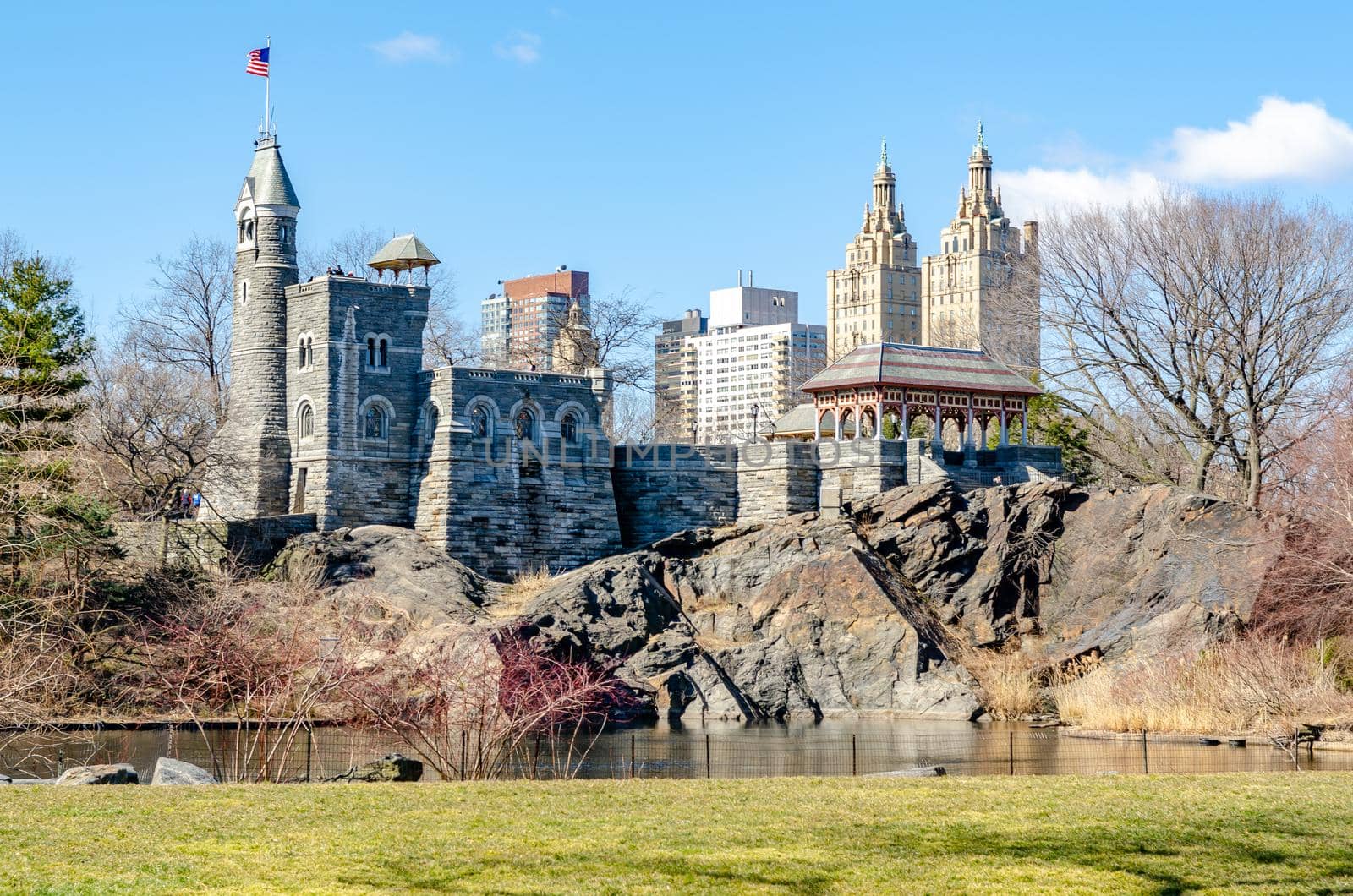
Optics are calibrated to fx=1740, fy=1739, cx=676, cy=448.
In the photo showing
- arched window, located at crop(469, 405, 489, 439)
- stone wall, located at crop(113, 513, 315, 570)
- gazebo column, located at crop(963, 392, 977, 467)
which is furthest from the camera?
gazebo column, located at crop(963, 392, 977, 467)

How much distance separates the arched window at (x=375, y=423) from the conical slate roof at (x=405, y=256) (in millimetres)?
5395

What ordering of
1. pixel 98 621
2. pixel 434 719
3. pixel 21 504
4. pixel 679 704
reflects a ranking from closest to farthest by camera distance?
pixel 434 719 → pixel 21 504 → pixel 98 621 → pixel 679 704

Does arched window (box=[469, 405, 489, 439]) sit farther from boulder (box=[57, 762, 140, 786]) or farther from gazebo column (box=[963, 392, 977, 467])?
boulder (box=[57, 762, 140, 786])

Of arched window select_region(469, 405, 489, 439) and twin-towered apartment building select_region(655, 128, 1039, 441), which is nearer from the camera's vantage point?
arched window select_region(469, 405, 489, 439)

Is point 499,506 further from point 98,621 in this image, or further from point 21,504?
point 21,504

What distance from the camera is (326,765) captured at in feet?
97.7

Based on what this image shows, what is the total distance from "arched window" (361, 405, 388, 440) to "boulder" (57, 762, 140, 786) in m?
26.9

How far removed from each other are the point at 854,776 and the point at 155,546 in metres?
27.5

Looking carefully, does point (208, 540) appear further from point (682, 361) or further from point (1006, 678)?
point (682, 361)

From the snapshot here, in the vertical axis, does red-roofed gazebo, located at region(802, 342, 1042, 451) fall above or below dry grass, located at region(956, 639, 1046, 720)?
above

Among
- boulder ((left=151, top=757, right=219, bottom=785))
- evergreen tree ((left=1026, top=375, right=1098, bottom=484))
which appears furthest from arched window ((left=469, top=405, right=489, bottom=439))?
boulder ((left=151, top=757, right=219, bottom=785))

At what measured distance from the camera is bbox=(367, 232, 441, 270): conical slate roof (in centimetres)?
5394

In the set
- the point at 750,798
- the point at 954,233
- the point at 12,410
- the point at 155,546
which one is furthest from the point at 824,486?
the point at 954,233

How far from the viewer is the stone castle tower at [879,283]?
6417 inches
